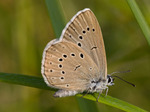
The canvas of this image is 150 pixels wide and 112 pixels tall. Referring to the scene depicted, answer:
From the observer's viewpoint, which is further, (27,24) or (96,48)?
(27,24)

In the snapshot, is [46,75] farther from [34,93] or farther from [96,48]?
[34,93]

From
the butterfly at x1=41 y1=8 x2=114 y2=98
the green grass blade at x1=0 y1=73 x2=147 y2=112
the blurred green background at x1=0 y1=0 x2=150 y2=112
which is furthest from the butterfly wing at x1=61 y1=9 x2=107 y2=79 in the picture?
the blurred green background at x1=0 y1=0 x2=150 y2=112

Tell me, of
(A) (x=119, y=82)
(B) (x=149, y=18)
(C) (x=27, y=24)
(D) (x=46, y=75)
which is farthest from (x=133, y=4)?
(C) (x=27, y=24)

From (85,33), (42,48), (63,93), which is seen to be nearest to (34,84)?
(63,93)

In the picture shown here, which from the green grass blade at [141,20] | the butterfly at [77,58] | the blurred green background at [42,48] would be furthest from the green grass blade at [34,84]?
the blurred green background at [42,48]

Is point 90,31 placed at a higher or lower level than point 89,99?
higher
